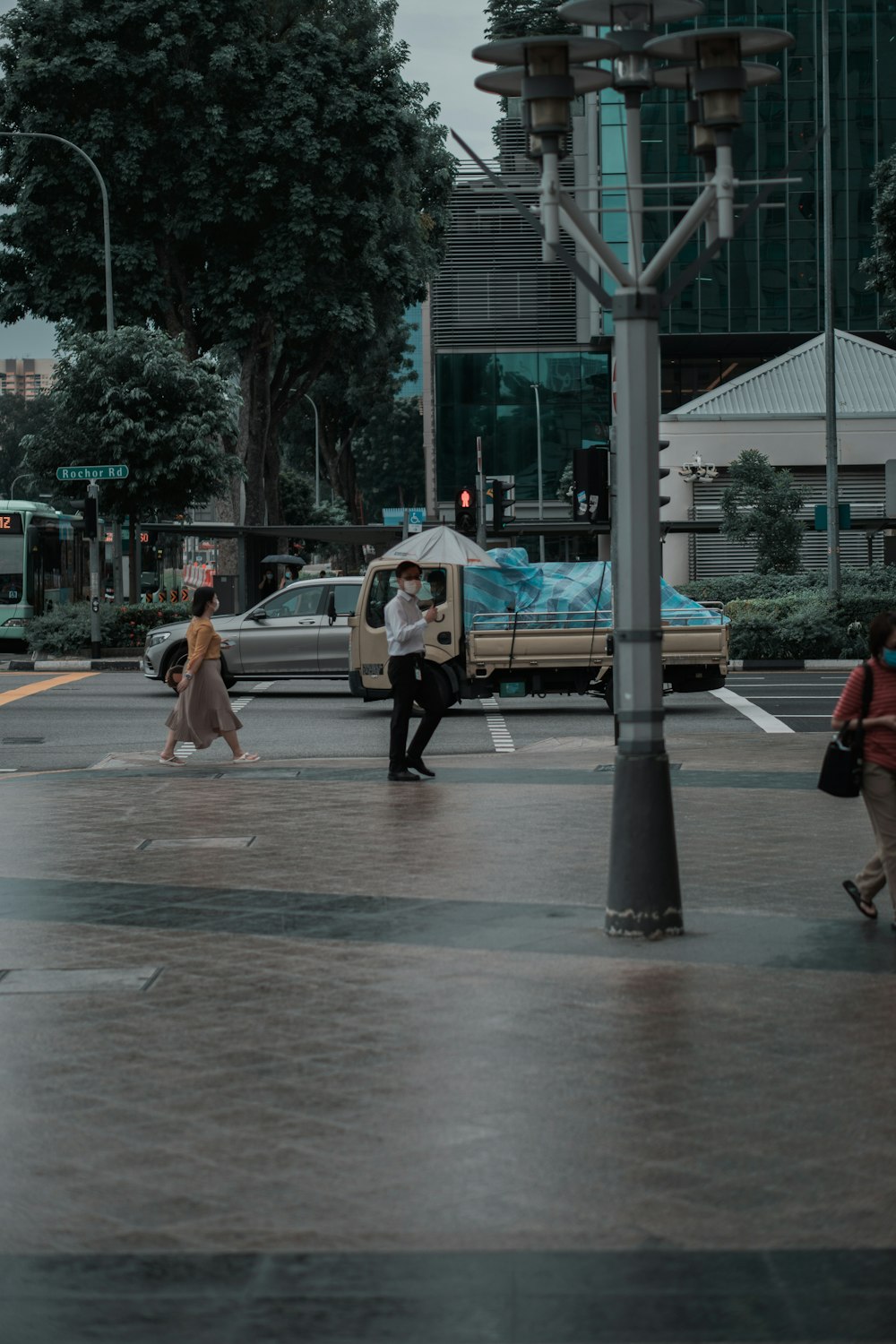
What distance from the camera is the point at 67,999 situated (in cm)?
741

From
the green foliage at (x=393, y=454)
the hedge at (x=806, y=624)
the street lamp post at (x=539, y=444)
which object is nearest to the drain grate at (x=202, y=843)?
the hedge at (x=806, y=624)

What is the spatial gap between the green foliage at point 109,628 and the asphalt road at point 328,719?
259 inches

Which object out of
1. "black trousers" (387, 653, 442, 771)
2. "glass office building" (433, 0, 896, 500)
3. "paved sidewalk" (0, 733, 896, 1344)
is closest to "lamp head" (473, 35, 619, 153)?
"paved sidewalk" (0, 733, 896, 1344)

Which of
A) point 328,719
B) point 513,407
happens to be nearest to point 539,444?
point 513,407

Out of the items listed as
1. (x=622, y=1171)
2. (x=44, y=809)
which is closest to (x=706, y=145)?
(x=622, y=1171)

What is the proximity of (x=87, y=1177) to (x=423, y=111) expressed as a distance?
3990 cm

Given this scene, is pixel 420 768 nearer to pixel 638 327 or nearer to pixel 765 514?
pixel 638 327

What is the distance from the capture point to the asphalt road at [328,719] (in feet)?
64.6

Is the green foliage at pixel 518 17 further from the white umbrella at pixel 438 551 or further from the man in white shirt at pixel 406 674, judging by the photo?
the man in white shirt at pixel 406 674

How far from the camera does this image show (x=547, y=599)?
872 inches

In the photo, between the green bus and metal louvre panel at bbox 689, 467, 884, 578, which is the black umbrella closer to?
the green bus

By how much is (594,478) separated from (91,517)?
18091mm

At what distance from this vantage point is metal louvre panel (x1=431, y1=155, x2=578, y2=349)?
75.8m

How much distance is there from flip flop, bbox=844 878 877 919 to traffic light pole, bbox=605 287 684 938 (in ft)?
3.02
